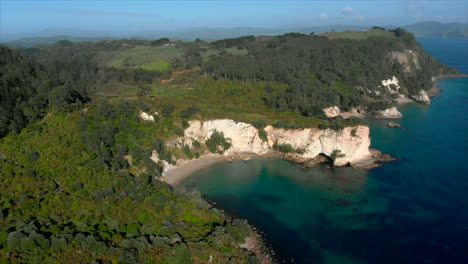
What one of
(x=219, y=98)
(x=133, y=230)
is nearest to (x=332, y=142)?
(x=219, y=98)

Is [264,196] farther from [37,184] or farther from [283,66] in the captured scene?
[283,66]

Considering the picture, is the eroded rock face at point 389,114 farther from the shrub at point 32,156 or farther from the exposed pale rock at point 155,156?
the shrub at point 32,156

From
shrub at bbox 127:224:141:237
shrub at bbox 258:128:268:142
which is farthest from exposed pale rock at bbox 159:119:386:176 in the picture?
shrub at bbox 127:224:141:237

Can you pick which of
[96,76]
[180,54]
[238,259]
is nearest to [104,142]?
[238,259]

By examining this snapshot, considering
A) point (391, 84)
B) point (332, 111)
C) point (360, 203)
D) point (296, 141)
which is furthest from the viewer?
point (391, 84)

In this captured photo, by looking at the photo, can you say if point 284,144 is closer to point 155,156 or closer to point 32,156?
point 155,156

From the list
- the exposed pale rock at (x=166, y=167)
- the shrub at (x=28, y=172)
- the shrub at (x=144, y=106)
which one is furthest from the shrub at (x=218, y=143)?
the shrub at (x=28, y=172)
